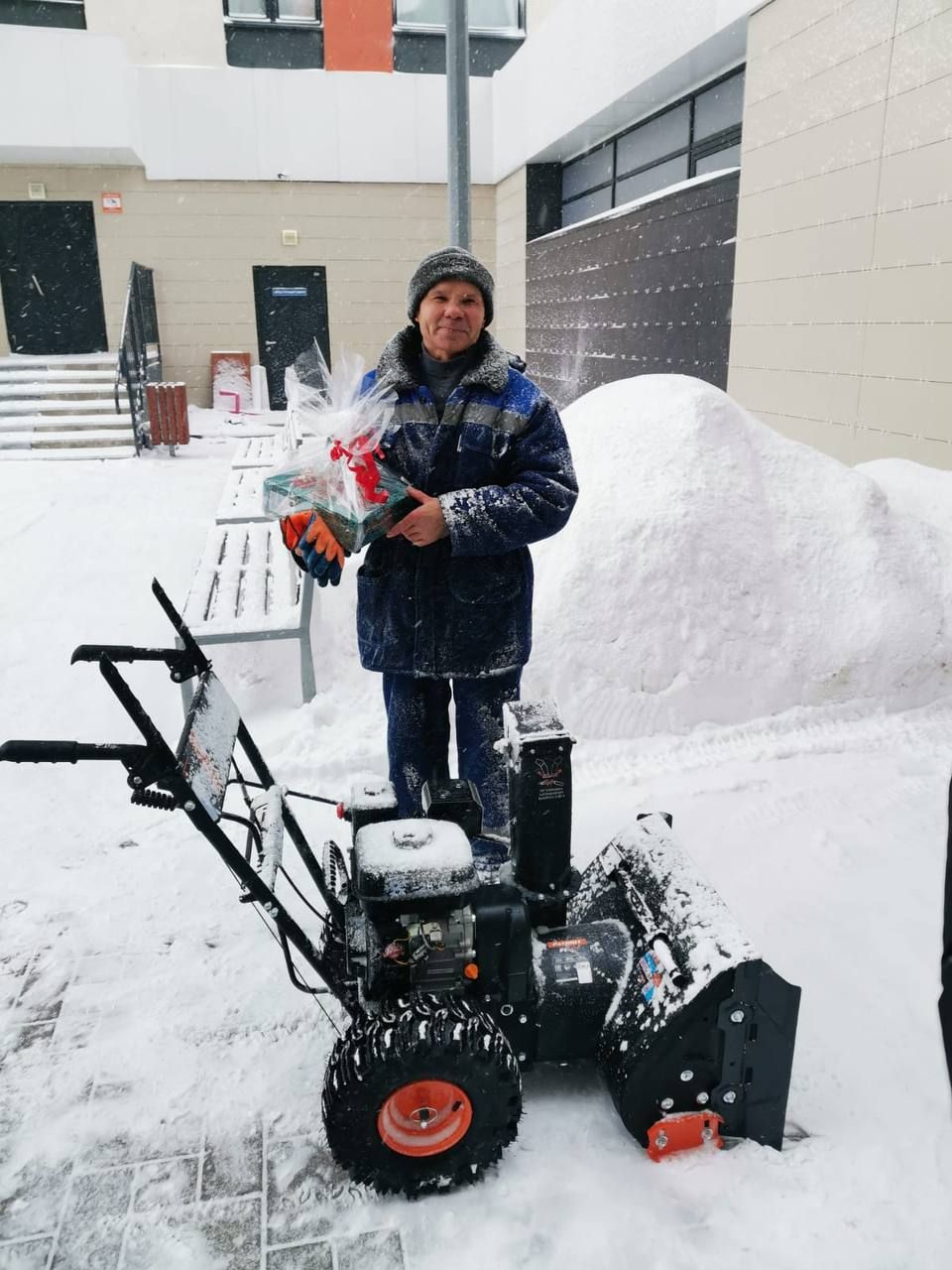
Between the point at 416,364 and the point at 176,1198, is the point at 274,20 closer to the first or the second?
the point at 416,364

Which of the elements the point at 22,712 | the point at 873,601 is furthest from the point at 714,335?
the point at 22,712

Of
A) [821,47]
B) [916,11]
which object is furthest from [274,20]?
[916,11]

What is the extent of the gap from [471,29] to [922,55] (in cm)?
1073

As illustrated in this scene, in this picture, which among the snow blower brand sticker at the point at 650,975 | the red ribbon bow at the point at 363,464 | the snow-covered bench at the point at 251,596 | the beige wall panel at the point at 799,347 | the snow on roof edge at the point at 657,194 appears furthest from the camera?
the snow on roof edge at the point at 657,194

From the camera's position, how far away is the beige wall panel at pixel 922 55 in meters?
5.48

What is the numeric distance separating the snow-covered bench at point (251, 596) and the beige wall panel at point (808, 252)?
4267mm

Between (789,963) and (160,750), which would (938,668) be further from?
(160,750)

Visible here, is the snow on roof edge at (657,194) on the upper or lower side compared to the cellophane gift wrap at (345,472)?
upper

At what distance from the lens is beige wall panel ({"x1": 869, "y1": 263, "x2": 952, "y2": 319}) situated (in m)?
5.68

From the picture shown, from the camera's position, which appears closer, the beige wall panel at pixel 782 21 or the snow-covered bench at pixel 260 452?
the beige wall panel at pixel 782 21

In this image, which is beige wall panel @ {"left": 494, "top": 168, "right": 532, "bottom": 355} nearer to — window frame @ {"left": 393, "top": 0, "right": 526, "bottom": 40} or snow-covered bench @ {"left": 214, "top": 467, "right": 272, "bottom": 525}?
window frame @ {"left": 393, "top": 0, "right": 526, "bottom": 40}

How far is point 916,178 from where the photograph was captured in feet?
19.2

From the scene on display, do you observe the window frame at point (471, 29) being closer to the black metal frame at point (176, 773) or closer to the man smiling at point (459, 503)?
the man smiling at point (459, 503)

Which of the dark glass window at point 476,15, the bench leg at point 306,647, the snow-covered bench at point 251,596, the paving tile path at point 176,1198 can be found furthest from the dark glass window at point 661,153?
the paving tile path at point 176,1198
